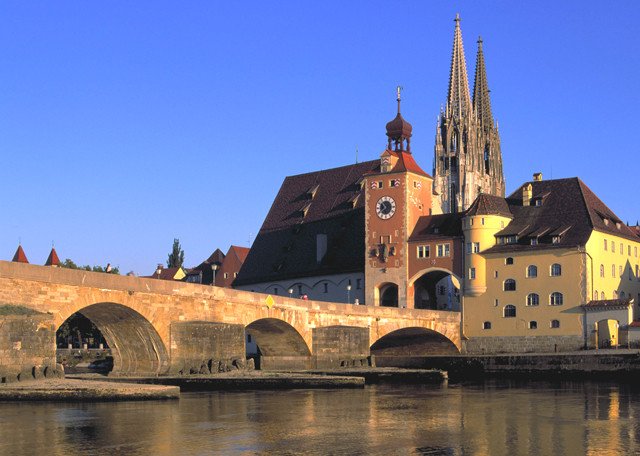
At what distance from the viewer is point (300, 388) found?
51.3m

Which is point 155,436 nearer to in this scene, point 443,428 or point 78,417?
point 78,417

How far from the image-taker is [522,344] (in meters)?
82.3

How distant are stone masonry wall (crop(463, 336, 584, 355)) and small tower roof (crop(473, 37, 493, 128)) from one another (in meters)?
75.7

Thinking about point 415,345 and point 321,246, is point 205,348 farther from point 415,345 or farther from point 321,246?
point 321,246

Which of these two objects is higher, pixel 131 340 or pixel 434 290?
pixel 434 290

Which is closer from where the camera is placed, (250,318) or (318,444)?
(318,444)

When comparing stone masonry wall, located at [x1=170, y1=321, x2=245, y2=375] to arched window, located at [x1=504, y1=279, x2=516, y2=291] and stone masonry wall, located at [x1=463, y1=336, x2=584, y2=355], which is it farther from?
arched window, located at [x1=504, y1=279, x2=516, y2=291]

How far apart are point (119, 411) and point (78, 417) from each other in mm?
2191

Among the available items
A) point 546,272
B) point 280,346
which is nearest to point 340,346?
point 280,346

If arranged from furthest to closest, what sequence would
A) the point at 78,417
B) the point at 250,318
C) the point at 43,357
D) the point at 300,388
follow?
the point at 250,318 < the point at 300,388 < the point at 43,357 < the point at 78,417

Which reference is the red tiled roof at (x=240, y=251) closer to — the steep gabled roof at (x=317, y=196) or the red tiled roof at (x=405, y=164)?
the steep gabled roof at (x=317, y=196)

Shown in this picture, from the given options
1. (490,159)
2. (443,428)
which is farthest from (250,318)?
(490,159)

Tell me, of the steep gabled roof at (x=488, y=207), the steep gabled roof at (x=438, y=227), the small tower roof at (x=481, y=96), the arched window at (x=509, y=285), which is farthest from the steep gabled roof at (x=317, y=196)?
the small tower roof at (x=481, y=96)

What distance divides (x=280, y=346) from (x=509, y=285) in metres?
23.0
